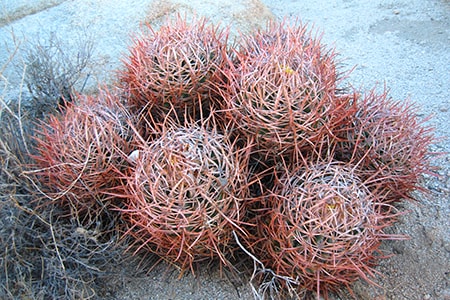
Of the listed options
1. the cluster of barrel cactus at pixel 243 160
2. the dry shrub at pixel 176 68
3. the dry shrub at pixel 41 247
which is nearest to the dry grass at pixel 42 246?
the dry shrub at pixel 41 247

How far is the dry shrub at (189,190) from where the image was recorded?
71.1 inches

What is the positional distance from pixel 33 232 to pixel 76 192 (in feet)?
0.95

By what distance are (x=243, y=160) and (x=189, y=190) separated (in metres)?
0.30

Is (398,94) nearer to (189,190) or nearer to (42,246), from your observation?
(189,190)

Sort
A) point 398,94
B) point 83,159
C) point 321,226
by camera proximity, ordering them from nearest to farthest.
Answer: point 321,226
point 83,159
point 398,94

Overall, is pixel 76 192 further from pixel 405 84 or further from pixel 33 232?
pixel 405 84

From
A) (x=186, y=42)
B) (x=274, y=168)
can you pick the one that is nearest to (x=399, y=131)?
(x=274, y=168)

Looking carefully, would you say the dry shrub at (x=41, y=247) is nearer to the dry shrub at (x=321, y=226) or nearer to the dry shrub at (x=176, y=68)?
the dry shrub at (x=176, y=68)

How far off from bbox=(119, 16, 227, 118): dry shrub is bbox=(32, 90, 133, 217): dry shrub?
0.70 ft

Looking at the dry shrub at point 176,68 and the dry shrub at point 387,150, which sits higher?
the dry shrub at point 176,68

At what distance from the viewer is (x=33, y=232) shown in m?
2.16

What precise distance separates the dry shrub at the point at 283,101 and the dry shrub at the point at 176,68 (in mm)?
181

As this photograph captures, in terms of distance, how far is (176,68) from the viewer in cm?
217

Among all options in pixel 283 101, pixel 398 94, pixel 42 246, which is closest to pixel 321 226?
pixel 283 101
